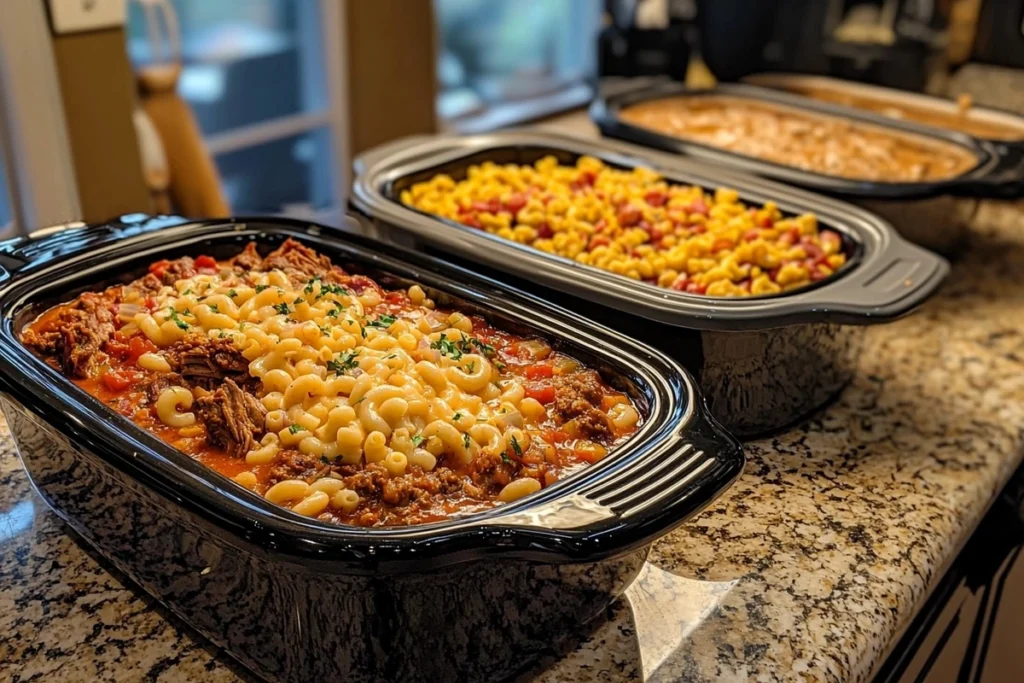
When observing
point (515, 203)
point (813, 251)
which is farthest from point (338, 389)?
point (813, 251)

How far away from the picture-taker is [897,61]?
258 cm


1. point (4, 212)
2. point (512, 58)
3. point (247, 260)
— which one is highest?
point (247, 260)

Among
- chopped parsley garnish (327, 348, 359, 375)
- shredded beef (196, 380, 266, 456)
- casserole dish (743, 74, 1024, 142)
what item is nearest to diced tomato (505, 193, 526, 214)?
chopped parsley garnish (327, 348, 359, 375)

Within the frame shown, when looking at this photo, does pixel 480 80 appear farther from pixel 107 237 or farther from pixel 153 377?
pixel 153 377

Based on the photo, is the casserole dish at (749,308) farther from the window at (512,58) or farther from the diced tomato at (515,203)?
the window at (512,58)

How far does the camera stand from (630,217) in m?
1.53

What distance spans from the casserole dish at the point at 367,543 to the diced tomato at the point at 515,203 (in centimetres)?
58

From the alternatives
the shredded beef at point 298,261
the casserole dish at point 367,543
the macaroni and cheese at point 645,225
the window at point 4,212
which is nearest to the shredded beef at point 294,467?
the casserole dish at point 367,543

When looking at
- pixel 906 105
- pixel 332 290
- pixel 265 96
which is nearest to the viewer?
pixel 332 290

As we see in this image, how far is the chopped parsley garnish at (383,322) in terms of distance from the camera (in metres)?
1.14

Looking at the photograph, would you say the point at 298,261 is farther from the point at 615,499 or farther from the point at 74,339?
the point at 615,499

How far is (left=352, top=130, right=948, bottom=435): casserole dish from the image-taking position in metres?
1.16

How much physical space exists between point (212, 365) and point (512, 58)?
3.00m

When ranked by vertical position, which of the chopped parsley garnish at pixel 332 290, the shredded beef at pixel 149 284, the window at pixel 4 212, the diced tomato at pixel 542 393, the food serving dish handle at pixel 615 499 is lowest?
the window at pixel 4 212
